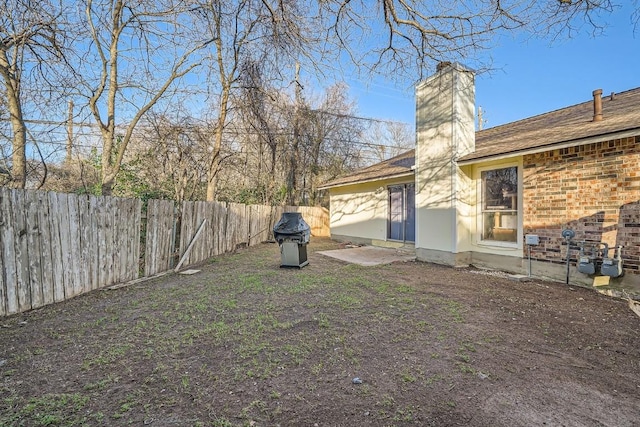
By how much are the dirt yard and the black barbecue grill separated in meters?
2.05

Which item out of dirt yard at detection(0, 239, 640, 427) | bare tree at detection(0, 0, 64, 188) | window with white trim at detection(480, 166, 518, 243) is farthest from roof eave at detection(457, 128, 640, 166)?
bare tree at detection(0, 0, 64, 188)

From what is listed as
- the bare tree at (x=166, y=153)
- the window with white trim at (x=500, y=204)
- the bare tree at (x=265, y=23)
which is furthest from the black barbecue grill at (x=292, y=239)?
the bare tree at (x=166, y=153)

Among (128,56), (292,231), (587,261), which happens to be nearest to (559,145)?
(587,261)

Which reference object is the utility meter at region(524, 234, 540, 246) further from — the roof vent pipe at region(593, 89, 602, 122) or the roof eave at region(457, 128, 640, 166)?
the roof vent pipe at region(593, 89, 602, 122)

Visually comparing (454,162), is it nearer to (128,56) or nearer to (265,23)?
(265,23)

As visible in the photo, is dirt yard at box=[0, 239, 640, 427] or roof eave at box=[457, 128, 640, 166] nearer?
dirt yard at box=[0, 239, 640, 427]

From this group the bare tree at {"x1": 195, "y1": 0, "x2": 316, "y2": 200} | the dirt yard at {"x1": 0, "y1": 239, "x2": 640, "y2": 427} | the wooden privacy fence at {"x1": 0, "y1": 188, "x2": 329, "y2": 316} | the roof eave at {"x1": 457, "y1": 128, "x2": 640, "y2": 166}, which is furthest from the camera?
the roof eave at {"x1": 457, "y1": 128, "x2": 640, "y2": 166}

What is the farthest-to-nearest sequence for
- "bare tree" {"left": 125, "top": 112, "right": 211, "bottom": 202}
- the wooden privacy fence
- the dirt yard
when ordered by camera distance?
"bare tree" {"left": 125, "top": 112, "right": 211, "bottom": 202}
the wooden privacy fence
the dirt yard

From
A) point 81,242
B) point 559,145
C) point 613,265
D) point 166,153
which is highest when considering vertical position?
point 166,153

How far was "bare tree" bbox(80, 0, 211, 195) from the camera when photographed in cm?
640

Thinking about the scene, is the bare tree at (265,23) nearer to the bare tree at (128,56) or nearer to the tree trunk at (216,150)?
→ the bare tree at (128,56)

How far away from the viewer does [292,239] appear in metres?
7.16

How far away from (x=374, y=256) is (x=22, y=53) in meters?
8.35

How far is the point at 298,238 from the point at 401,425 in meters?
5.26
